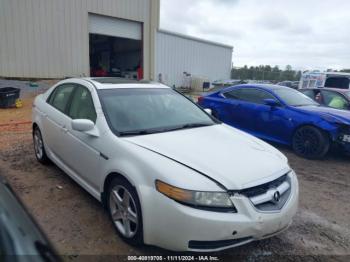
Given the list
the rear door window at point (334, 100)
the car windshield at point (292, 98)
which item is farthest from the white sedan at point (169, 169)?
the rear door window at point (334, 100)

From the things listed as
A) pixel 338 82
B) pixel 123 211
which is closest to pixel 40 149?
pixel 123 211

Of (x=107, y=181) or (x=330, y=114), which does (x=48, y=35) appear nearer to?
(x=330, y=114)

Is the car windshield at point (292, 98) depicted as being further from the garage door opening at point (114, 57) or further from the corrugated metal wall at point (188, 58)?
the garage door opening at point (114, 57)

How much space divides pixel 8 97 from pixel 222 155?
32.4ft

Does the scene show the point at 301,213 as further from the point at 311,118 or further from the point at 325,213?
the point at 311,118

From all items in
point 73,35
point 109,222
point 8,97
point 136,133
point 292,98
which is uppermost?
point 73,35

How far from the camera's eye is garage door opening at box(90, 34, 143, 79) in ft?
71.7

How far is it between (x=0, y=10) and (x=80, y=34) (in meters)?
3.50

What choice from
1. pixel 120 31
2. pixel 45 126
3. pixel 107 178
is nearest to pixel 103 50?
pixel 120 31

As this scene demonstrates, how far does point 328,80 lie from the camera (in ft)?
40.8

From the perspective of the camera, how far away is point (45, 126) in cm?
433

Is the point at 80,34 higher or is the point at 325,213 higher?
the point at 80,34

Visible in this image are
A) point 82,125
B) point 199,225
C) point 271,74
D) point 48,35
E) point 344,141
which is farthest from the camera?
point 271,74

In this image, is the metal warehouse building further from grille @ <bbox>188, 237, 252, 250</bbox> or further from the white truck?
grille @ <bbox>188, 237, 252, 250</bbox>
